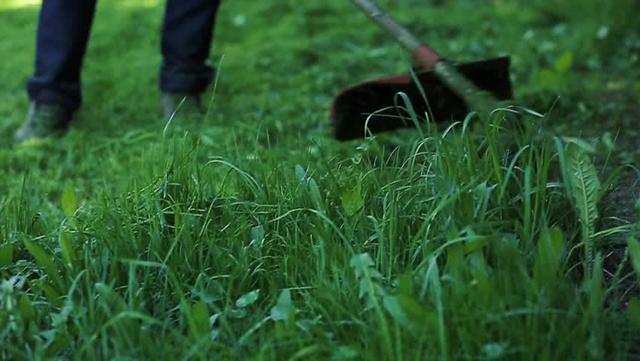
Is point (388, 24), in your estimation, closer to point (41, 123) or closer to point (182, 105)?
point (182, 105)

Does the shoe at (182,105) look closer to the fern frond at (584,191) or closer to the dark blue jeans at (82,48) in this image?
the dark blue jeans at (82,48)

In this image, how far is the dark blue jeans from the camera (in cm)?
335

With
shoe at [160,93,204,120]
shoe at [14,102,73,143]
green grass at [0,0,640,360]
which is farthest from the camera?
shoe at [160,93,204,120]

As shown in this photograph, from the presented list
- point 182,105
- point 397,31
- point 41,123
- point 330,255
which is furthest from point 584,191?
point 41,123

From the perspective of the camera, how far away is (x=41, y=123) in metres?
3.33

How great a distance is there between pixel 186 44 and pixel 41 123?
0.57 metres

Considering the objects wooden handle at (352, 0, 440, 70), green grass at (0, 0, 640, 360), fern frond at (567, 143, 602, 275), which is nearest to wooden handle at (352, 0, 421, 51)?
wooden handle at (352, 0, 440, 70)

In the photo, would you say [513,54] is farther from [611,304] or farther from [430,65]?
[611,304]

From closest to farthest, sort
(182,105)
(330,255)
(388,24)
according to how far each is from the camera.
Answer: (330,255), (388,24), (182,105)

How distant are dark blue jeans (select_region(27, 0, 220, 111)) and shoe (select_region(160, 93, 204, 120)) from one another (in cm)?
2

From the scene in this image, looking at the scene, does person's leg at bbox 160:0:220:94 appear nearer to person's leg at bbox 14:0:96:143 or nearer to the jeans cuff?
the jeans cuff

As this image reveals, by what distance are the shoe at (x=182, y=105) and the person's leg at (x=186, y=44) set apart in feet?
0.05

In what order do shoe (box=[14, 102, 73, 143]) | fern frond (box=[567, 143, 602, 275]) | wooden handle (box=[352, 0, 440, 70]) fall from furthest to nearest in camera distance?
shoe (box=[14, 102, 73, 143]), wooden handle (box=[352, 0, 440, 70]), fern frond (box=[567, 143, 602, 275])

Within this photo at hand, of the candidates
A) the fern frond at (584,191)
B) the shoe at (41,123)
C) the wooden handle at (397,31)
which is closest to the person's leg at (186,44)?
the shoe at (41,123)
